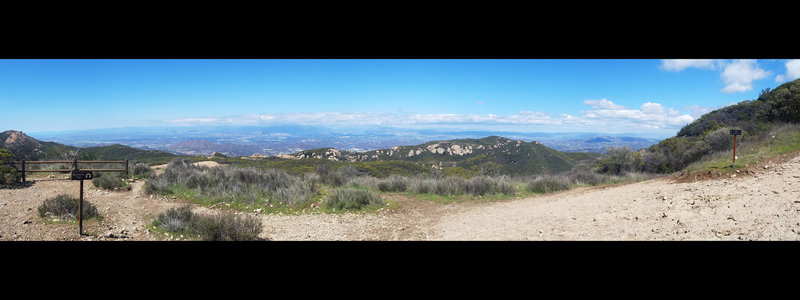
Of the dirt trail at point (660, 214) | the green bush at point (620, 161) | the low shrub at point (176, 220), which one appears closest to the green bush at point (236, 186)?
the low shrub at point (176, 220)

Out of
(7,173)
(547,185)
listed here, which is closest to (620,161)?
(547,185)

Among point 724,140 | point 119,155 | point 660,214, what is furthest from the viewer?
point 119,155

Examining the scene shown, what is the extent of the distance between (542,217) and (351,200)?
4144 millimetres

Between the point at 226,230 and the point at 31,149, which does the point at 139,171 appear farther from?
the point at 226,230

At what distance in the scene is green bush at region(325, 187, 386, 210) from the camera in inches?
282

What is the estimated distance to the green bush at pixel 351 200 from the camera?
23.5 feet

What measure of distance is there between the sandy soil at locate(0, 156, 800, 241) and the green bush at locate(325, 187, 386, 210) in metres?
0.56

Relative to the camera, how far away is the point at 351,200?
7.30m

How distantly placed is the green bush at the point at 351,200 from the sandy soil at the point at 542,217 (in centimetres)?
56

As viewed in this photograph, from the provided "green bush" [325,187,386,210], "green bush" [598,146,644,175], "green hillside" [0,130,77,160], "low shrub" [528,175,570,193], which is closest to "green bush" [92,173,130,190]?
"green bush" [325,187,386,210]

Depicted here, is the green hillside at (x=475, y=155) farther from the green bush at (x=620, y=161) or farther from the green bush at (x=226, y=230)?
the green bush at (x=226, y=230)

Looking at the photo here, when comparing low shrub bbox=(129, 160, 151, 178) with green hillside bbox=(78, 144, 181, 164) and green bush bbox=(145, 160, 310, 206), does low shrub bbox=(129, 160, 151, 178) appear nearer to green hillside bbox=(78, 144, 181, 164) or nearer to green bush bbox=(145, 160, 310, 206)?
green bush bbox=(145, 160, 310, 206)
